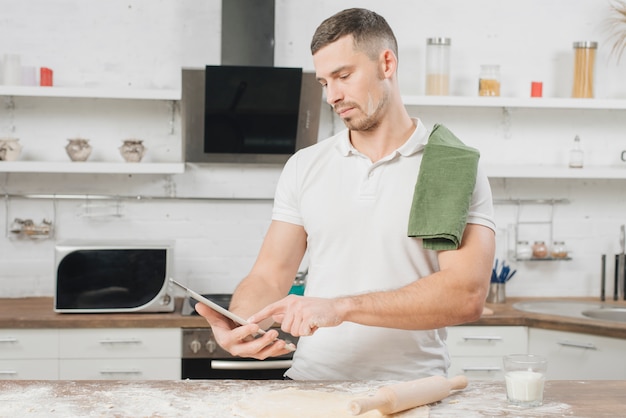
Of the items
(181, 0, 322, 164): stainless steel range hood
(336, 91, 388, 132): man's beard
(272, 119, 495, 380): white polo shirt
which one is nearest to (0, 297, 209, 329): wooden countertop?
(181, 0, 322, 164): stainless steel range hood

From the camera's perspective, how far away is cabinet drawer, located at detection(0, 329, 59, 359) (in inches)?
141

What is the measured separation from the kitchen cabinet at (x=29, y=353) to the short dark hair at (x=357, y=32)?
6.52 feet

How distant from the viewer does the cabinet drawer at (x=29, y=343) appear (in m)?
3.59

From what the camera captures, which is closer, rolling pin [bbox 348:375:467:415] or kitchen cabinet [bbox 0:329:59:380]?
rolling pin [bbox 348:375:467:415]

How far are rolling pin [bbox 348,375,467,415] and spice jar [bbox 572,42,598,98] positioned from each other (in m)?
A: 2.68

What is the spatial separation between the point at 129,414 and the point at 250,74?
236cm

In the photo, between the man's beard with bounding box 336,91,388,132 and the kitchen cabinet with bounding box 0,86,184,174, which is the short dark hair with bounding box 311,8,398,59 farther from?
the kitchen cabinet with bounding box 0,86,184,174

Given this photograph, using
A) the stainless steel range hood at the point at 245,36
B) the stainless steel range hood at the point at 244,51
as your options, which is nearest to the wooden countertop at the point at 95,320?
the stainless steel range hood at the point at 244,51

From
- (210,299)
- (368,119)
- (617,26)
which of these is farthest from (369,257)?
(617,26)

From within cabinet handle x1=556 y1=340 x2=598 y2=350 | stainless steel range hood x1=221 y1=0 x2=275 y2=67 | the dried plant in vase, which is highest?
the dried plant in vase

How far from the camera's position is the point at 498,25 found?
4453 millimetres

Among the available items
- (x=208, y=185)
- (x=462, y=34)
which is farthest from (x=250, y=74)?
(x=462, y=34)

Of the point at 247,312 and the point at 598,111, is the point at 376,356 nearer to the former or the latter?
the point at 247,312

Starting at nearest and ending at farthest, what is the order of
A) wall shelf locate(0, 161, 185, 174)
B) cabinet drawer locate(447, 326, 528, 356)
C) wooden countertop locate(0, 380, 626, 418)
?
wooden countertop locate(0, 380, 626, 418) < cabinet drawer locate(447, 326, 528, 356) < wall shelf locate(0, 161, 185, 174)
